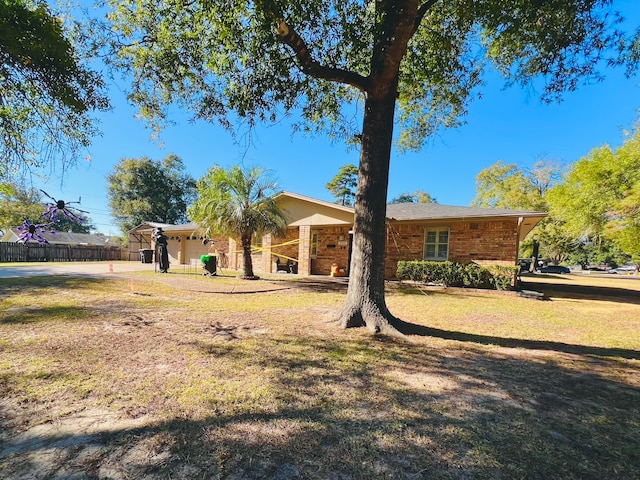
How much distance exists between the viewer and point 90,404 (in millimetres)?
2504

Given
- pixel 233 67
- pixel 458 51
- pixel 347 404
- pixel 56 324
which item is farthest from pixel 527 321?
pixel 56 324

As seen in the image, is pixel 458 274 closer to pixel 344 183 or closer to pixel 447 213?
pixel 447 213

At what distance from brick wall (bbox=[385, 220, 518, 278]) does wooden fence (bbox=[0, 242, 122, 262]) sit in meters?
24.1

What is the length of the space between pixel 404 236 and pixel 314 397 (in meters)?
12.1

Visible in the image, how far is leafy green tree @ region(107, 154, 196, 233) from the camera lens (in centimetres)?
3450

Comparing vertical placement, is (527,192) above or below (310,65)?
above

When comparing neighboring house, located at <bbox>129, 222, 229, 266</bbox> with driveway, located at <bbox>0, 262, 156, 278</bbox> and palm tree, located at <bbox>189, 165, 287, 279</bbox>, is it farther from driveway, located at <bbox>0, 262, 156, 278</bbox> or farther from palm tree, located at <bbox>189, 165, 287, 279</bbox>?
palm tree, located at <bbox>189, 165, 287, 279</bbox>

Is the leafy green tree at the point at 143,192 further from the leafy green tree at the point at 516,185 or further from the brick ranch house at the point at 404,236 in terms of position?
the leafy green tree at the point at 516,185

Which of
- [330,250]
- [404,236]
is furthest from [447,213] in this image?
[330,250]

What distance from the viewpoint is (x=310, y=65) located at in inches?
209

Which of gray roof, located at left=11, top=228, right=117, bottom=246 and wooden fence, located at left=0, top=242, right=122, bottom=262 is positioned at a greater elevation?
gray roof, located at left=11, top=228, right=117, bottom=246

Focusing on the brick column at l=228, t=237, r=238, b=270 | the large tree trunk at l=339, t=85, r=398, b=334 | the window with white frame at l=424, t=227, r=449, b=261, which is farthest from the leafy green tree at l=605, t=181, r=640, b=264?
the brick column at l=228, t=237, r=238, b=270

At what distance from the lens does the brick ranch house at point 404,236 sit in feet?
39.0

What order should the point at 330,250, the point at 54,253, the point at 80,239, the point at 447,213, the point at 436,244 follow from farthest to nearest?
the point at 80,239 → the point at 54,253 → the point at 330,250 → the point at 436,244 → the point at 447,213
